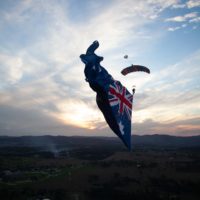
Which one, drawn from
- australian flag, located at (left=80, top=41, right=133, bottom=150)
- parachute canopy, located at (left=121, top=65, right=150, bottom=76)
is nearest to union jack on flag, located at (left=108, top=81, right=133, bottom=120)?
australian flag, located at (left=80, top=41, right=133, bottom=150)

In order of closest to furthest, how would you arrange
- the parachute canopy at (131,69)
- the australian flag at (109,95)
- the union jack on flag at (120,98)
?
the australian flag at (109,95) → the union jack on flag at (120,98) → the parachute canopy at (131,69)

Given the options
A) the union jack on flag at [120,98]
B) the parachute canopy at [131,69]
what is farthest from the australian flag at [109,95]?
the parachute canopy at [131,69]

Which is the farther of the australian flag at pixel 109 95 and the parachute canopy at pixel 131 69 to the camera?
the parachute canopy at pixel 131 69

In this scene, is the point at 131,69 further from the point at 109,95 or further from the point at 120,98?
the point at 109,95

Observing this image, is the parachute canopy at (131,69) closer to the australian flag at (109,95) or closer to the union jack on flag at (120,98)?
the union jack on flag at (120,98)

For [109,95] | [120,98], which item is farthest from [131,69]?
[109,95]

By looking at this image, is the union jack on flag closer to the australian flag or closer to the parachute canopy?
the australian flag

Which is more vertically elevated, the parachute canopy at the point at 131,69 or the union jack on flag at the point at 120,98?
the parachute canopy at the point at 131,69
